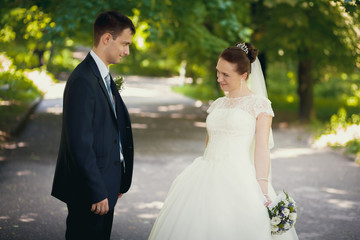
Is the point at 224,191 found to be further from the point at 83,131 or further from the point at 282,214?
the point at 83,131

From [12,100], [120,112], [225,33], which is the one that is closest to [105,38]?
[120,112]

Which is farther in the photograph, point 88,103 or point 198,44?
point 198,44

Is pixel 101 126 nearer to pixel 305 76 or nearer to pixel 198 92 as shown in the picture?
pixel 305 76

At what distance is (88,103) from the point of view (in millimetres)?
3096

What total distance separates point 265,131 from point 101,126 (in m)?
1.32

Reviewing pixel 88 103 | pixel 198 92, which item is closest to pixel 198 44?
pixel 88 103

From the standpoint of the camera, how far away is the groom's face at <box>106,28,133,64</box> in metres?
3.23

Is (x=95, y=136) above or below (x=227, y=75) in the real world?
below

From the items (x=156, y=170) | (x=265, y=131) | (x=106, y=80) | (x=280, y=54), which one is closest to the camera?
(x=106, y=80)

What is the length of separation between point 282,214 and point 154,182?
16.9ft

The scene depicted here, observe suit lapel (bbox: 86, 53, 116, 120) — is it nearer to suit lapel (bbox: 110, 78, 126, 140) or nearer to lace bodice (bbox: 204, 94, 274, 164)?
suit lapel (bbox: 110, 78, 126, 140)

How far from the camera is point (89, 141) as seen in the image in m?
3.08

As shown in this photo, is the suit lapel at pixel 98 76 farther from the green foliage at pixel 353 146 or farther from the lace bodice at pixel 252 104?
the green foliage at pixel 353 146

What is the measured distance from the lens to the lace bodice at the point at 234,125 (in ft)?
12.4
